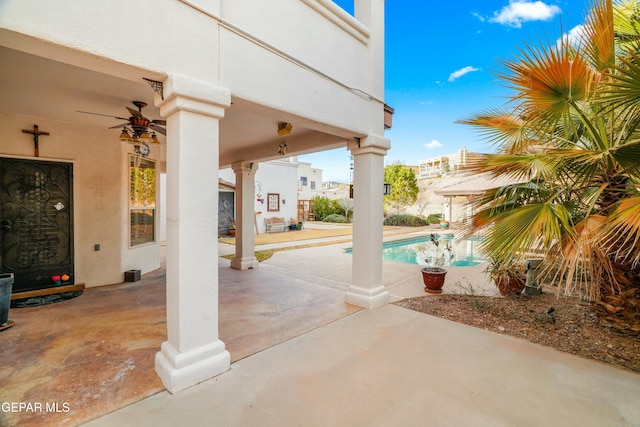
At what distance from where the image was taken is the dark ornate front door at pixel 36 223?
15.2ft

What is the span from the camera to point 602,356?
124 inches

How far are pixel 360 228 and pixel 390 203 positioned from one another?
66.3ft

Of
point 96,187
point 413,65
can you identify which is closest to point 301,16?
point 96,187

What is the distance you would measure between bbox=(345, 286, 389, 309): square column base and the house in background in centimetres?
2

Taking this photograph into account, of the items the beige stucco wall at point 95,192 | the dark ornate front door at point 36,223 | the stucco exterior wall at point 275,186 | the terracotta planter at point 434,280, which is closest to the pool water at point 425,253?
the terracotta planter at point 434,280

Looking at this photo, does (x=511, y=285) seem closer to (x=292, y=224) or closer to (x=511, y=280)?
(x=511, y=280)

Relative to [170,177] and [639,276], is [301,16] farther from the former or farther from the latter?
[639,276]

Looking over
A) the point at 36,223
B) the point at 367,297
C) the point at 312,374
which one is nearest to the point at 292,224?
the point at 36,223

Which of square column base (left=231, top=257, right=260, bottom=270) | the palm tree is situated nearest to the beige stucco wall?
square column base (left=231, top=257, right=260, bottom=270)

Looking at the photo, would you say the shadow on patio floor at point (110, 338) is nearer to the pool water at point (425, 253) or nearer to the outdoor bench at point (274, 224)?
the pool water at point (425, 253)

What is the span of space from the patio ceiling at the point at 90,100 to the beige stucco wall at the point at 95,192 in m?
0.24

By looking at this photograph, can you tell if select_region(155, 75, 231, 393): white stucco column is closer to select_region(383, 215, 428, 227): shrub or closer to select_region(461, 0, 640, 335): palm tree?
select_region(461, 0, 640, 335): palm tree

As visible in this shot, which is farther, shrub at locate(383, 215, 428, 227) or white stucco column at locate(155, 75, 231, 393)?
shrub at locate(383, 215, 428, 227)

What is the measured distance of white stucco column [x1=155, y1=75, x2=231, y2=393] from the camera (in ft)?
8.25
